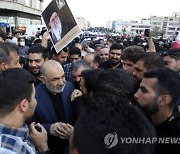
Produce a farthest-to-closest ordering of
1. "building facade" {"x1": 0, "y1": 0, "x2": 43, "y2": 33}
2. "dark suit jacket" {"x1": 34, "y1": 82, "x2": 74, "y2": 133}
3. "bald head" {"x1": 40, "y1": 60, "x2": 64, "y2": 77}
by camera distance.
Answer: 1. "building facade" {"x1": 0, "y1": 0, "x2": 43, "y2": 33}
2. "bald head" {"x1": 40, "y1": 60, "x2": 64, "y2": 77}
3. "dark suit jacket" {"x1": 34, "y1": 82, "x2": 74, "y2": 133}

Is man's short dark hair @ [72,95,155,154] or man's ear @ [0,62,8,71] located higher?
man's short dark hair @ [72,95,155,154]

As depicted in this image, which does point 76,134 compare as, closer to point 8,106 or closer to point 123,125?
point 123,125

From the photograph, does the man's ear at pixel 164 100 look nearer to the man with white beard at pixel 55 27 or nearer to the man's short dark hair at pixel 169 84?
the man's short dark hair at pixel 169 84

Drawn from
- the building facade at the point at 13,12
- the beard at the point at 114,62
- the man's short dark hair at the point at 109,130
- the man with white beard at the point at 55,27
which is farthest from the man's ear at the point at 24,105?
the building facade at the point at 13,12

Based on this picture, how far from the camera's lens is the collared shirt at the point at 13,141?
1566 millimetres

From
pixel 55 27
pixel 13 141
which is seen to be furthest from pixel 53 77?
pixel 55 27

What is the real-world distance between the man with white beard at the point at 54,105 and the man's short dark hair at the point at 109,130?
127cm

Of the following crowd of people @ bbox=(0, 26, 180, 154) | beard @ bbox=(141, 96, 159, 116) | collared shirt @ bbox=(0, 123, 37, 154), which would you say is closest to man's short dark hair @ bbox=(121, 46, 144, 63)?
crowd of people @ bbox=(0, 26, 180, 154)

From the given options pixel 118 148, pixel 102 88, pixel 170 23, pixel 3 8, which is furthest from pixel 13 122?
pixel 170 23

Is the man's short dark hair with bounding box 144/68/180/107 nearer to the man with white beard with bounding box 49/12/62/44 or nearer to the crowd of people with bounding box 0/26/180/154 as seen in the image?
the crowd of people with bounding box 0/26/180/154

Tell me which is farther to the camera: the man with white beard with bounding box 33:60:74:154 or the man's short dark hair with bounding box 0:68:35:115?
the man with white beard with bounding box 33:60:74:154

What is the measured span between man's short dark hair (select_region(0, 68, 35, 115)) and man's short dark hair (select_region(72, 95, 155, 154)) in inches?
30.0

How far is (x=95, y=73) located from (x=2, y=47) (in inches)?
54.0

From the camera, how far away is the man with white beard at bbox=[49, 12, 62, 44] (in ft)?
13.0
